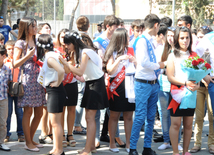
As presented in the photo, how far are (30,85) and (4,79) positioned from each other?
1.51 feet

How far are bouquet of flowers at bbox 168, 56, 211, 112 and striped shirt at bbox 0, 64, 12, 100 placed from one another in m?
2.59

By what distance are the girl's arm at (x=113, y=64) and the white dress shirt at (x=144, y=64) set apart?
0.70ft

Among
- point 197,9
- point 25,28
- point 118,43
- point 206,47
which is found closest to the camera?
point 118,43

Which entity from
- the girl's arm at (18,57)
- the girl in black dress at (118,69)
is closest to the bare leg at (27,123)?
the girl's arm at (18,57)

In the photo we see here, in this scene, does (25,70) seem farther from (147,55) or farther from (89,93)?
(147,55)

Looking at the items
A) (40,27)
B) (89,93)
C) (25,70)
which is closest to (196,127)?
(89,93)

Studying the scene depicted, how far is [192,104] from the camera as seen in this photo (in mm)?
4367

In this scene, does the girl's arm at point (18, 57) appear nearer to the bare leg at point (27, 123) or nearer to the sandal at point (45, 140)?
the bare leg at point (27, 123)

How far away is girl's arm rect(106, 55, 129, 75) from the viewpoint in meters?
4.57

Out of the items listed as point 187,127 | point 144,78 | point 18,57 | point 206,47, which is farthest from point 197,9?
point 18,57

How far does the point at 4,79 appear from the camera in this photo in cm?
489

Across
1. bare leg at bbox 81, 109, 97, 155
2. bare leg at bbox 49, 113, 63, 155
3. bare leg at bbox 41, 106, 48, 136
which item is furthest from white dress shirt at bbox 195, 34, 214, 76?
bare leg at bbox 41, 106, 48, 136

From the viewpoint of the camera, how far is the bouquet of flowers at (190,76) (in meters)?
4.16

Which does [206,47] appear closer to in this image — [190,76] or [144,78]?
[190,76]
